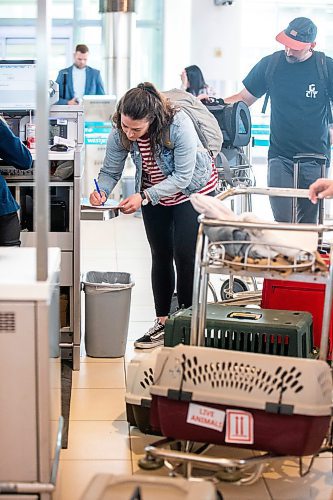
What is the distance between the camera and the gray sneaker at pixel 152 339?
14.4 ft

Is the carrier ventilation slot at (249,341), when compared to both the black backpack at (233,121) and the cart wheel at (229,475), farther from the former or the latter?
the black backpack at (233,121)

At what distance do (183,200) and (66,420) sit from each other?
1221mm

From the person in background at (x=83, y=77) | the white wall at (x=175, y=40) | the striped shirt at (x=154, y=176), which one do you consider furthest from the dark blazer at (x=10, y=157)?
the white wall at (x=175, y=40)

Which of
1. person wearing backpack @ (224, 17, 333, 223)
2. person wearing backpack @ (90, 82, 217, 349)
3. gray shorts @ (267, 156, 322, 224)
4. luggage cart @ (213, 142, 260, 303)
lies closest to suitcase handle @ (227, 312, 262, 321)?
person wearing backpack @ (90, 82, 217, 349)

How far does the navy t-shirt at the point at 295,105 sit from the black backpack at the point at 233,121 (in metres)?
0.17

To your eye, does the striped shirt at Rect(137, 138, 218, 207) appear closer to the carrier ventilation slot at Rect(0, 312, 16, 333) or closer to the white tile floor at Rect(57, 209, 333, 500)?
the white tile floor at Rect(57, 209, 333, 500)

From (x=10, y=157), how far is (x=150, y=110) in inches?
25.8

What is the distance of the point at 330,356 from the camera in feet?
11.7

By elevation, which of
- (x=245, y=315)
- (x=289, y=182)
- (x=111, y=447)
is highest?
(x=289, y=182)

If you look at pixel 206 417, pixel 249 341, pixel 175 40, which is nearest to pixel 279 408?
pixel 206 417

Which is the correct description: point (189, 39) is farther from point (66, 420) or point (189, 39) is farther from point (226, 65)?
point (66, 420)

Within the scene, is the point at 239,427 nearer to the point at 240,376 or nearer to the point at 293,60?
the point at 240,376

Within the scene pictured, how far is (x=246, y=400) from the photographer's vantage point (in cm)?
264

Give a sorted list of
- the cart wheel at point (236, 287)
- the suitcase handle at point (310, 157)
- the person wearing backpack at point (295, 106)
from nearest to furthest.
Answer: the suitcase handle at point (310, 157) → the cart wheel at point (236, 287) → the person wearing backpack at point (295, 106)
